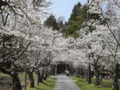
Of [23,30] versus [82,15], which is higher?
[82,15]

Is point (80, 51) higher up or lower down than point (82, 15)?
lower down

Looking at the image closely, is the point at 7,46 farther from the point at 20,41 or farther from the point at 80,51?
the point at 80,51

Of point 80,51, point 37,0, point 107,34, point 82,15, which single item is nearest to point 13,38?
point 37,0

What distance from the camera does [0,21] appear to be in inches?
453

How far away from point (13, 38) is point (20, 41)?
72cm

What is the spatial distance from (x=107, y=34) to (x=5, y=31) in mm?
9589

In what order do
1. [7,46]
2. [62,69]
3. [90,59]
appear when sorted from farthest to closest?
[62,69], [90,59], [7,46]

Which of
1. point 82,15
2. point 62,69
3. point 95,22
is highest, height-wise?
point 82,15

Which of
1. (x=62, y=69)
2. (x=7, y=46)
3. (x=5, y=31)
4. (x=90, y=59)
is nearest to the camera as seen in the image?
(x=5, y=31)

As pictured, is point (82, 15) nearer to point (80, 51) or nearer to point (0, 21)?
point (80, 51)

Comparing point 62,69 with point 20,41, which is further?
point 62,69

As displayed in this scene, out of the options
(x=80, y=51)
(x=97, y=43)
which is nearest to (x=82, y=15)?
(x=80, y=51)

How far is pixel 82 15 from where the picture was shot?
38.9 m

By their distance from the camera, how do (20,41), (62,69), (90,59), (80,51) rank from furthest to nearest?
(62,69)
(80,51)
(90,59)
(20,41)
